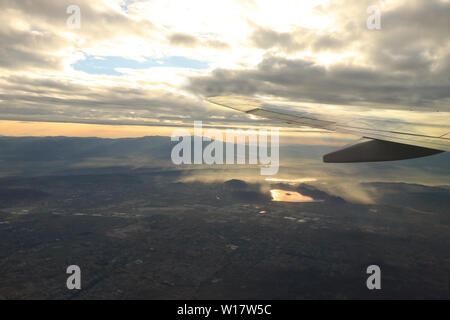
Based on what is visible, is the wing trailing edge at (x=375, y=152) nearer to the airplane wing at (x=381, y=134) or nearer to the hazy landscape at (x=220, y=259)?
the airplane wing at (x=381, y=134)

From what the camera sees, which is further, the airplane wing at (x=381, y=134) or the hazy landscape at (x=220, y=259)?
the hazy landscape at (x=220, y=259)

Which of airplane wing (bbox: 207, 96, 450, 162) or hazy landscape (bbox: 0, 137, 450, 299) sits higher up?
airplane wing (bbox: 207, 96, 450, 162)

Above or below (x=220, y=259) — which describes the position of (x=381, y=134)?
above

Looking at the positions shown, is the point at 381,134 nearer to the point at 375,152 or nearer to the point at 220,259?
the point at 375,152

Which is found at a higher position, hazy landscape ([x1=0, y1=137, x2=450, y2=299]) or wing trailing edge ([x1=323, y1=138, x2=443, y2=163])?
wing trailing edge ([x1=323, y1=138, x2=443, y2=163])

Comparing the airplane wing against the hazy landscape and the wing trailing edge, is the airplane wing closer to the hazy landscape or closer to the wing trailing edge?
the wing trailing edge

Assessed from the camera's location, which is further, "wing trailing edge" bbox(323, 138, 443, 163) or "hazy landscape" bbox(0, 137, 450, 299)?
"hazy landscape" bbox(0, 137, 450, 299)

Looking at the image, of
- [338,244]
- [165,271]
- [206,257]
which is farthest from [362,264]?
[165,271]

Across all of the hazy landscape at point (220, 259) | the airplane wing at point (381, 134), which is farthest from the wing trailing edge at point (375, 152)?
the hazy landscape at point (220, 259)

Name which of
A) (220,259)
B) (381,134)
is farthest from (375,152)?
(220,259)

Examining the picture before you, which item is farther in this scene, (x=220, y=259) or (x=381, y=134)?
(x=220, y=259)

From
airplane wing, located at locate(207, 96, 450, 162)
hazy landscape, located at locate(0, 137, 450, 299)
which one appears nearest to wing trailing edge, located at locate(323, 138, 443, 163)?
airplane wing, located at locate(207, 96, 450, 162)
